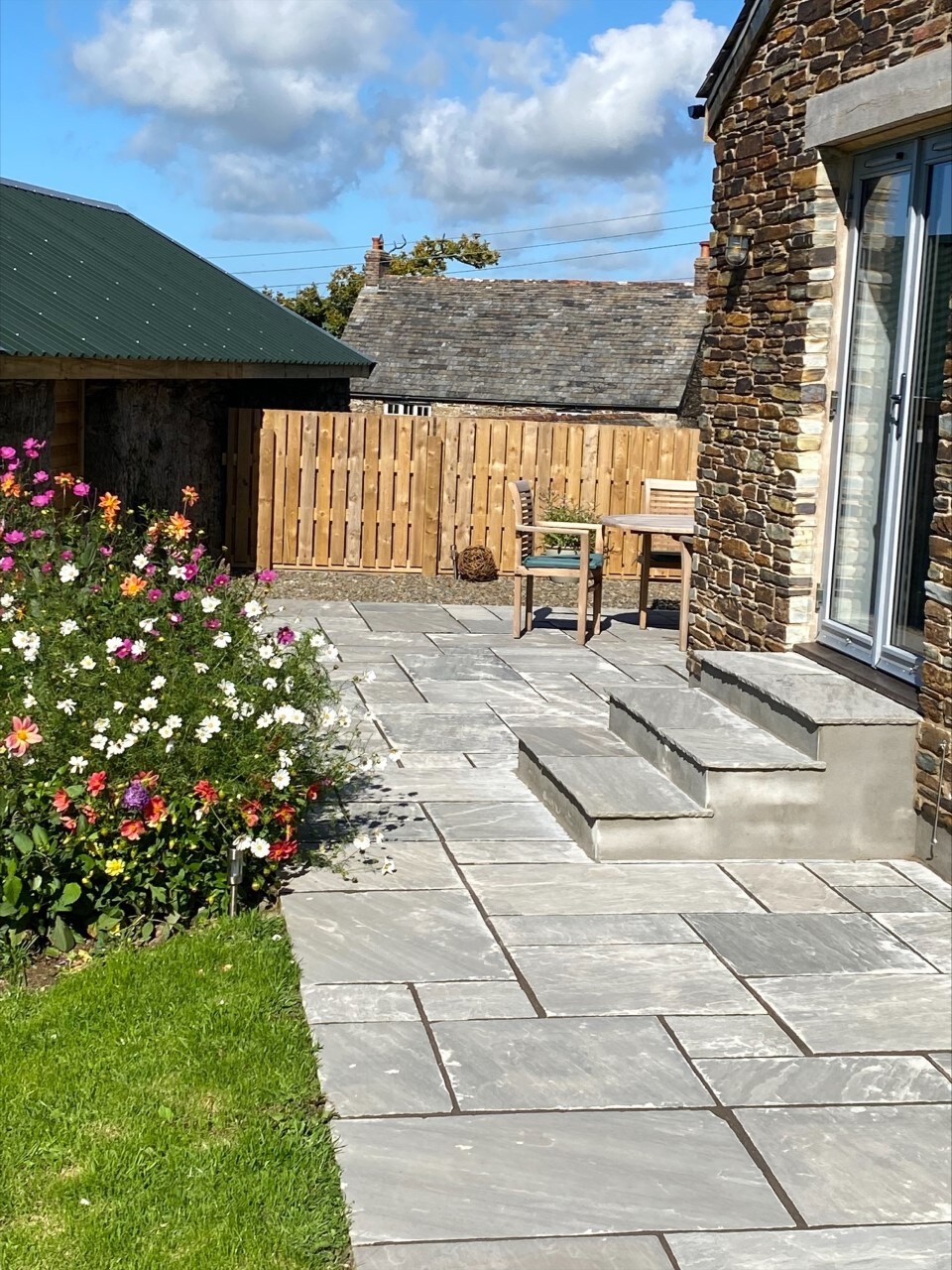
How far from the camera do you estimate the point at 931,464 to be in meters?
6.32

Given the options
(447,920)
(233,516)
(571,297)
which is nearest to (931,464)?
(447,920)

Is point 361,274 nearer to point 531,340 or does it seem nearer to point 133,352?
point 531,340

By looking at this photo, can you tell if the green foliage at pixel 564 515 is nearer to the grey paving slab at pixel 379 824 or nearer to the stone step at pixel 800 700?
the stone step at pixel 800 700

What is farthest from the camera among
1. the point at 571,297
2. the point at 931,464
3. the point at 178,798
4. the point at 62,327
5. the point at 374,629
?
the point at 571,297

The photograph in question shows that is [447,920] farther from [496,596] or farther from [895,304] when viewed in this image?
[496,596]

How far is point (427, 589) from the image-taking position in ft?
45.1

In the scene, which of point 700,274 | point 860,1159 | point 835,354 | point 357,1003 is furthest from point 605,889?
point 700,274

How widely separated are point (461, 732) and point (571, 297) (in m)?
23.2

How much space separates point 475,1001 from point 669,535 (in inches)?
278

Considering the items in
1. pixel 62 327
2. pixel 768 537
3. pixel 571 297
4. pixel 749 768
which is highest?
pixel 571 297

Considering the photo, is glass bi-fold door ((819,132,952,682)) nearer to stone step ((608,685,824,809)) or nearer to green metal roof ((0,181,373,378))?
stone step ((608,685,824,809))

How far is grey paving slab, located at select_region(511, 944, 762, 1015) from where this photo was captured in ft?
14.9

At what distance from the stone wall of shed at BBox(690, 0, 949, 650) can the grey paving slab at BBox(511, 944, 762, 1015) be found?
110 inches

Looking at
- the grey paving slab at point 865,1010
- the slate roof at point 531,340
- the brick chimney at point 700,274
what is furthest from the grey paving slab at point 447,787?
the brick chimney at point 700,274
